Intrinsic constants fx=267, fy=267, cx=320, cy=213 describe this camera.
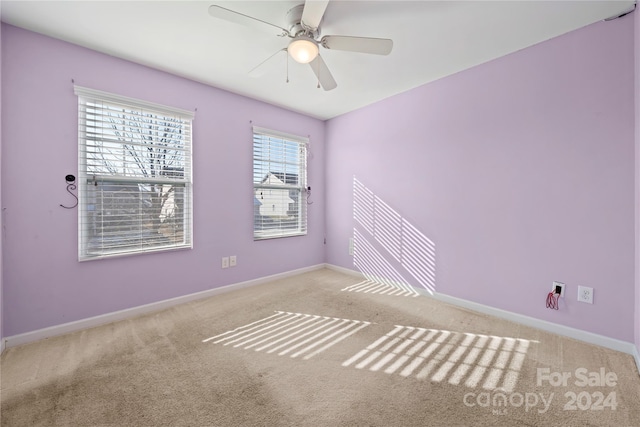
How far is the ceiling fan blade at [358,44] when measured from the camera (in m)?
1.77

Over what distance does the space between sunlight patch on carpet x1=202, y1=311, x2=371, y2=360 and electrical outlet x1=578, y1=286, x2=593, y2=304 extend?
5.50 ft

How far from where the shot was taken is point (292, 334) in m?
2.22

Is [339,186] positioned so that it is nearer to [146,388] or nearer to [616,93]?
[616,93]

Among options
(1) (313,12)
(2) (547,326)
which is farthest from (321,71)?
(2) (547,326)

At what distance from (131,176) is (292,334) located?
2073mm

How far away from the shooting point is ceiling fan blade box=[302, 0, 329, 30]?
1.52 metres

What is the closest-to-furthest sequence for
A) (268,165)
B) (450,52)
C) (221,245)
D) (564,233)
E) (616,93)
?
(616,93)
(564,233)
(450,52)
(221,245)
(268,165)

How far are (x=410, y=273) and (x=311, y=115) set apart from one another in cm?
266

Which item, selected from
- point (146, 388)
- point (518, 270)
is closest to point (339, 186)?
point (518, 270)

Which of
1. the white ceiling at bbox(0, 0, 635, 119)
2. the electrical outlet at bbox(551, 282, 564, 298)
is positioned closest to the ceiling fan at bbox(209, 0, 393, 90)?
the white ceiling at bbox(0, 0, 635, 119)

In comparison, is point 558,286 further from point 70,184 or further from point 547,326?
point 70,184

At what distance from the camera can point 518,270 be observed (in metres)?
2.41

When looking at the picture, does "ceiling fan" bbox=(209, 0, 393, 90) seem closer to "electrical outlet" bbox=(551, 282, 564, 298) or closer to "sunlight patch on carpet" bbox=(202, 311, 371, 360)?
"sunlight patch on carpet" bbox=(202, 311, 371, 360)

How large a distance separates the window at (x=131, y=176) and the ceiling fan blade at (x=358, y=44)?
1785 millimetres
